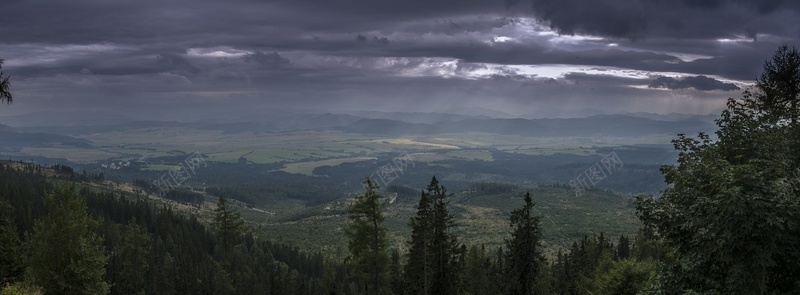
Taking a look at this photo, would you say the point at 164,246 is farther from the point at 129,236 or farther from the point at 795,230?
the point at 795,230

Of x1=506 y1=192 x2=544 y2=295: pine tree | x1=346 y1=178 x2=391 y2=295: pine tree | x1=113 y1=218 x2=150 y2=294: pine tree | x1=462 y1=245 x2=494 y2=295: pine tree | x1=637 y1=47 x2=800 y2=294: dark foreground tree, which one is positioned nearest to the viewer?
x1=637 y1=47 x2=800 y2=294: dark foreground tree

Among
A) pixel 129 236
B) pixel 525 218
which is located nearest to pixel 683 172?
pixel 525 218

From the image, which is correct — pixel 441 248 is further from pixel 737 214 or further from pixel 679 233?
pixel 737 214

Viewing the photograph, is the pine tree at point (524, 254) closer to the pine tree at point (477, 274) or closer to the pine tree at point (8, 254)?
the pine tree at point (477, 274)

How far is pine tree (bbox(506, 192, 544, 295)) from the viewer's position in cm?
4566

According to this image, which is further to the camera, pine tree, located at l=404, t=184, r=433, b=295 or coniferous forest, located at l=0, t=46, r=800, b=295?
pine tree, located at l=404, t=184, r=433, b=295

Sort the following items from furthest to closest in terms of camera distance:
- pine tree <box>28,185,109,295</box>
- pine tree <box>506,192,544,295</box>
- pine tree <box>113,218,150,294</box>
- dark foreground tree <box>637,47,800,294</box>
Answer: pine tree <box>113,218,150,294</box> < pine tree <box>506,192,544,295</box> < pine tree <box>28,185,109,295</box> < dark foreground tree <box>637,47,800,294</box>

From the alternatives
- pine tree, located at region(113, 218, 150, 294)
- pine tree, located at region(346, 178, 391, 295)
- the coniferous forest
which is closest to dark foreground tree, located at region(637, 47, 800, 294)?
the coniferous forest

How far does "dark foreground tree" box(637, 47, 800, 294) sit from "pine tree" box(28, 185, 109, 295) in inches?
1162

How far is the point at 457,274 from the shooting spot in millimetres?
45312

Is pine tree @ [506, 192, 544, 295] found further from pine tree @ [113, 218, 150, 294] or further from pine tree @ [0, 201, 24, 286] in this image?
pine tree @ [113, 218, 150, 294]

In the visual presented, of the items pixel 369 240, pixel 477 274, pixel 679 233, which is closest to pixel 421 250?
pixel 369 240

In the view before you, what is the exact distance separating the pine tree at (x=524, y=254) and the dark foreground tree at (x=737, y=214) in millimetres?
22186

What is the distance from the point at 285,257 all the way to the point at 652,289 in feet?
462
